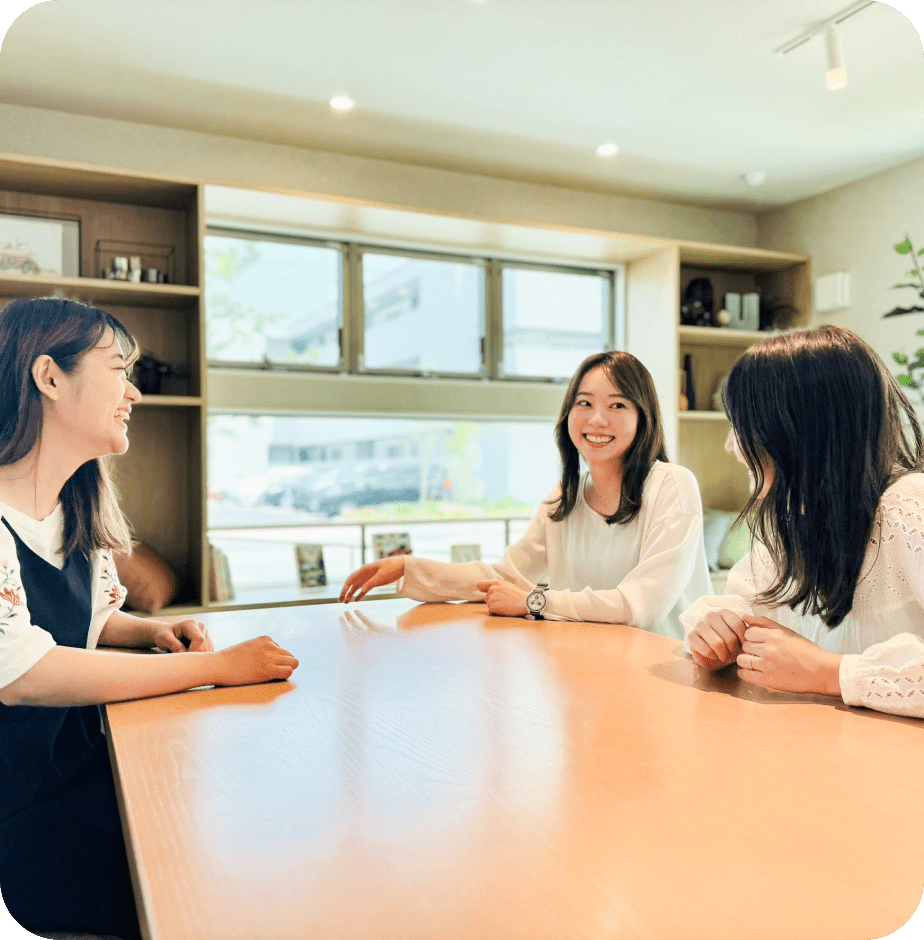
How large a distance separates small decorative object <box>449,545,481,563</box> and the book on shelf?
3.81 feet

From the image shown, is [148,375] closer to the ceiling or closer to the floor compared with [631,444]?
closer to the ceiling

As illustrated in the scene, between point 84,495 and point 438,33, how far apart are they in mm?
2166

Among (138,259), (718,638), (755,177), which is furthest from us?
(755,177)

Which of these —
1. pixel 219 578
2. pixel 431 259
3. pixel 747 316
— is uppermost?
pixel 431 259

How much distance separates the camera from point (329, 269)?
13.3 feet

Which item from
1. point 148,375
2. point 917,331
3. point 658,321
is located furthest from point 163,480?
point 917,331

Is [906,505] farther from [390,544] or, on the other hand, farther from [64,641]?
[390,544]

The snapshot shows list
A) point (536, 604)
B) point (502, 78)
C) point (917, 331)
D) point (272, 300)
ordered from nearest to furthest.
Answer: point (536, 604), point (502, 78), point (917, 331), point (272, 300)

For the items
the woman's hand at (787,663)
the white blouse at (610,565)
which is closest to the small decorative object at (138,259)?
the white blouse at (610,565)

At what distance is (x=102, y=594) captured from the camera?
1.37 metres

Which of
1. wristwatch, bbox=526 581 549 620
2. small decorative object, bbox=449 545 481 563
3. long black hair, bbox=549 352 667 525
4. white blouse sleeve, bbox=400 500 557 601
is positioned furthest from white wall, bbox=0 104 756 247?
wristwatch, bbox=526 581 549 620

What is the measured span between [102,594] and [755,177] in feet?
12.8

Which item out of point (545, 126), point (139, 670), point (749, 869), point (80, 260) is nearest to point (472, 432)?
point (545, 126)

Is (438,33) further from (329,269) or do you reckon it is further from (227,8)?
(329,269)
